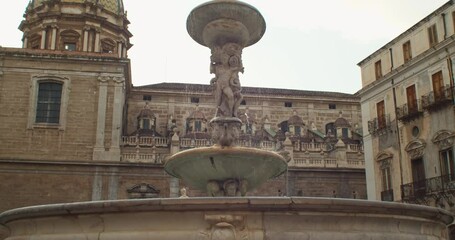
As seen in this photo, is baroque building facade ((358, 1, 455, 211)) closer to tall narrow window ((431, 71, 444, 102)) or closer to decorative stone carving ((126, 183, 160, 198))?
tall narrow window ((431, 71, 444, 102))

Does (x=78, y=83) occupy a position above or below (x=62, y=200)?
above

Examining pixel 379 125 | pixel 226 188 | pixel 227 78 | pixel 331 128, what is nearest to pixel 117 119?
pixel 379 125

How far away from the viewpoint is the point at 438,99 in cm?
2083

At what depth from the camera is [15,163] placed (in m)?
26.3

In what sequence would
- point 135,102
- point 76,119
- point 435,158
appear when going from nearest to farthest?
point 435,158 < point 76,119 < point 135,102

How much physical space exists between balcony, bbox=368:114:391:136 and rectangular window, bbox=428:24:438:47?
395 cm

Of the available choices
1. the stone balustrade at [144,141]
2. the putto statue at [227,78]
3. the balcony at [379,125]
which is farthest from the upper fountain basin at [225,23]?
the stone balustrade at [144,141]

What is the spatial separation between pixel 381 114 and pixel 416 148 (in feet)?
10.3

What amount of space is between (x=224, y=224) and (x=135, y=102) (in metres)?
32.5

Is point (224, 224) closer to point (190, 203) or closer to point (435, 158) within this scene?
point (190, 203)

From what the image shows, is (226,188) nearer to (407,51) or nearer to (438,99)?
(438,99)

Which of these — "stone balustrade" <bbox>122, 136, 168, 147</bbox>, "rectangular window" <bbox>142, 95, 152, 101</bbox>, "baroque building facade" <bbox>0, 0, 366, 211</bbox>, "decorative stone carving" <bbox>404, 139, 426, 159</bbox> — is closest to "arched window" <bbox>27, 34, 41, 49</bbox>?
"rectangular window" <bbox>142, 95, 152, 101</bbox>

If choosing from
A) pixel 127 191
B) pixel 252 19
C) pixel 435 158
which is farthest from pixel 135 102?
pixel 252 19

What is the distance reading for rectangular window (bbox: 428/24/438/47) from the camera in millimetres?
21578
